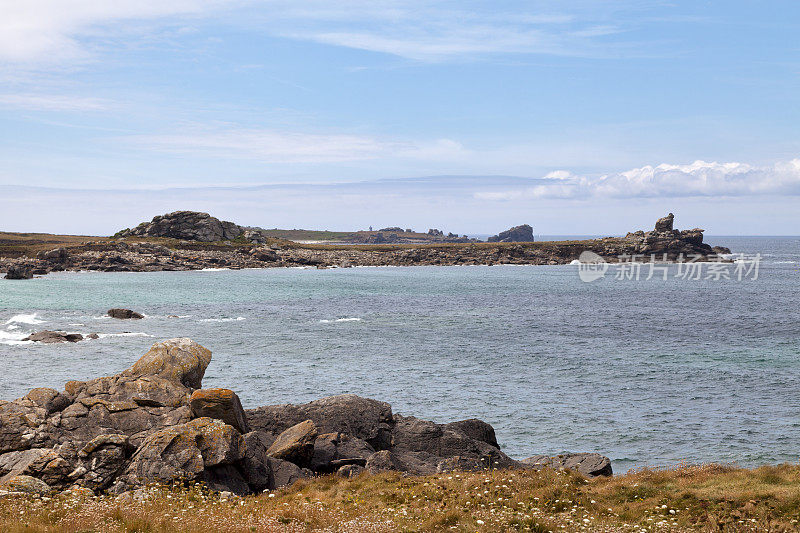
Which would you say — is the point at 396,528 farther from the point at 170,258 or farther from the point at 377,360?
the point at 170,258

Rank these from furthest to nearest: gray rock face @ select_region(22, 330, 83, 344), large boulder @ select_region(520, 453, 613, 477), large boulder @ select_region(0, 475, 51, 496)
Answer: gray rock face @ select_region(22, 330, 83, 344) < large boulder @ select_region(520, 453, 613, 477) < large boulder @ select_region(0, 475, 51, 496)

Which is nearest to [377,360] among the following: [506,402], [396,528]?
[506,402]

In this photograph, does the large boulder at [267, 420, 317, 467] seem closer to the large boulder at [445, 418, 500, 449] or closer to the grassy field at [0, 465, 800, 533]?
the grassy field at [0, 465, 800, 533]

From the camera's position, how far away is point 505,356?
52531 mm

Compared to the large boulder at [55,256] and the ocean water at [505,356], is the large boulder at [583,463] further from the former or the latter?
the large boulder at [55,256]

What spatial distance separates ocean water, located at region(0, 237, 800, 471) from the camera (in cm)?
3309

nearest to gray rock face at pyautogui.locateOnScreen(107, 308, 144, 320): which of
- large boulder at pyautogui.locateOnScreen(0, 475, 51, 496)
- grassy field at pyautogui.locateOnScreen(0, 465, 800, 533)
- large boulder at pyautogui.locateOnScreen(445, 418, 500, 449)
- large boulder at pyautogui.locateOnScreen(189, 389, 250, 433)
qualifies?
large boulder at pyautogui.locateOnScreen(189, 389, 250, 433)

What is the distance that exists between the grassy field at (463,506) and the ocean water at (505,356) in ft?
33.1

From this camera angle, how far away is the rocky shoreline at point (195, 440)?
17.9 m

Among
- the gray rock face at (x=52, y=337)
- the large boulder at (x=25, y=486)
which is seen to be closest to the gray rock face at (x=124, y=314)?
the gray rock face at (x=52, y=337)

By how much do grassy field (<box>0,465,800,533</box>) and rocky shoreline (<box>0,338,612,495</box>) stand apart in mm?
1354

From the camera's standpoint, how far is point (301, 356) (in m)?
52.2

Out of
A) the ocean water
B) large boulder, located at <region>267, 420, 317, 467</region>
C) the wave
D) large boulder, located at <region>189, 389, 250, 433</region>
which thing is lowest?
the wave

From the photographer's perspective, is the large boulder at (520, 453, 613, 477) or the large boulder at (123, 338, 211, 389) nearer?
the large boulder at (520, 453, 613, 477)
